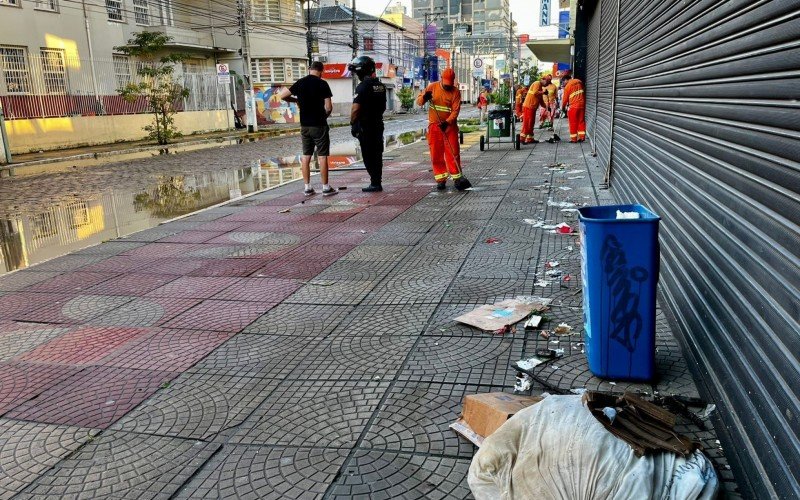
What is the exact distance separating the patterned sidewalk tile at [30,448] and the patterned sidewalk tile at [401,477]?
1.44m

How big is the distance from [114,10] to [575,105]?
2420 centimetres

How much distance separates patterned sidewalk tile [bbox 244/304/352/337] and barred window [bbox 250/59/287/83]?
43.7 meters

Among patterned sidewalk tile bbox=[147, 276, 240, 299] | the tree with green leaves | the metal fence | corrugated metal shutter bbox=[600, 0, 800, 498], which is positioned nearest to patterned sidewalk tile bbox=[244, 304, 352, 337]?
patterned sidewalk tile bbox=[147, 276, 240, 299]

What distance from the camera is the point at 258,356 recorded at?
14.0 feet

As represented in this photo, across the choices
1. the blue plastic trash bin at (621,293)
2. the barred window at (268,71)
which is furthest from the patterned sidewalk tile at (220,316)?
the barred window at (268,71)

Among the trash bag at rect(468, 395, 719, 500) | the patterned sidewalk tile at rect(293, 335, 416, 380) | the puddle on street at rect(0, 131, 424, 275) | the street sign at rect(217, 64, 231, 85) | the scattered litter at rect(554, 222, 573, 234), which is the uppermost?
the street sign at rect(217, 64, 231, 85)

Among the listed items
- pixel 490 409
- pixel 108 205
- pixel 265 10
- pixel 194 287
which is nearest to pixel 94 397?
pixel 194 287

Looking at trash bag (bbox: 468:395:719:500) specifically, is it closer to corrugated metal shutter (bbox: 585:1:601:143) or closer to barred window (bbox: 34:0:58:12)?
corrugated metal shutter (bbox: 585:1:601:143)

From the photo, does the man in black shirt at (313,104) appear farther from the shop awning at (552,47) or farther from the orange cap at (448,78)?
the shop awning at (552,47)

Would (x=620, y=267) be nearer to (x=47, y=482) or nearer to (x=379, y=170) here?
(x=47, y=482)

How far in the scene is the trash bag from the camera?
2.29m

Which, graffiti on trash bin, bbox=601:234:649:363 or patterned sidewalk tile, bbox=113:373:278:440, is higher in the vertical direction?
graffiti on trash bin, bbox=601:234:649:363

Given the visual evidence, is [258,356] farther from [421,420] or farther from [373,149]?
[373,149]

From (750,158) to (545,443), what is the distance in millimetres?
1591
